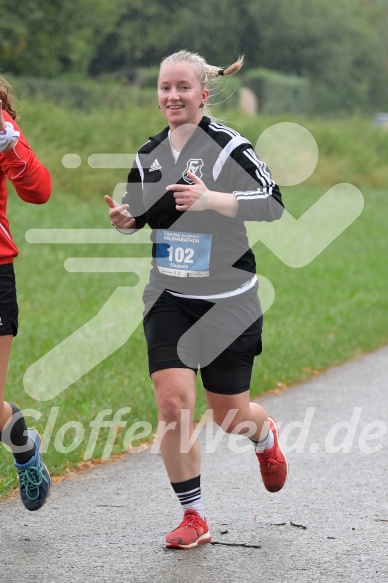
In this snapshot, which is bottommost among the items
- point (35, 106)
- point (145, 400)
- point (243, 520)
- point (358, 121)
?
point (358, 121)

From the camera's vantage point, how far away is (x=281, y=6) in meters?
61.8

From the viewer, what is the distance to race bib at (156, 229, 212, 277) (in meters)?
4.79

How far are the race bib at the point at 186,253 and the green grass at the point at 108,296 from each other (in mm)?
1612

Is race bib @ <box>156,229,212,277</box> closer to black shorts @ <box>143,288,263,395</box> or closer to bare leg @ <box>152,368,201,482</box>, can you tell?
black shorts @ <box>143,288,263,395</box>

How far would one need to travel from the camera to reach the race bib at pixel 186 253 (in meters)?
4.79

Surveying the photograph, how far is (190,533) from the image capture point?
15.5 ft

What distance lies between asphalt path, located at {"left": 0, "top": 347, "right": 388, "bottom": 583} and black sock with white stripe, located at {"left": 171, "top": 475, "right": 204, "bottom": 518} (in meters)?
0.18

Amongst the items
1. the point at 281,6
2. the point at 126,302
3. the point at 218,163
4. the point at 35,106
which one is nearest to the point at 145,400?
the point at 218,163

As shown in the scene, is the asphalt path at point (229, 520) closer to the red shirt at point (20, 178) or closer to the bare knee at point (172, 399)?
the bare knee at point (172, 399)

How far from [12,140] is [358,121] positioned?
1411 inches

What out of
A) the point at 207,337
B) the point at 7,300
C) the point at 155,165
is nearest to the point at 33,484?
the point at 7,300

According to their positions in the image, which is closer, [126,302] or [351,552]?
[351,552]

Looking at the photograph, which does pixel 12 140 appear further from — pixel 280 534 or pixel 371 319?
pixel 371 319

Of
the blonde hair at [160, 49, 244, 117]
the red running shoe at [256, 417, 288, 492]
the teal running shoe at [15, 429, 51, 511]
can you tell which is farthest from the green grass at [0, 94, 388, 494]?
the blonde hair at [160, 49, 244, 117]
